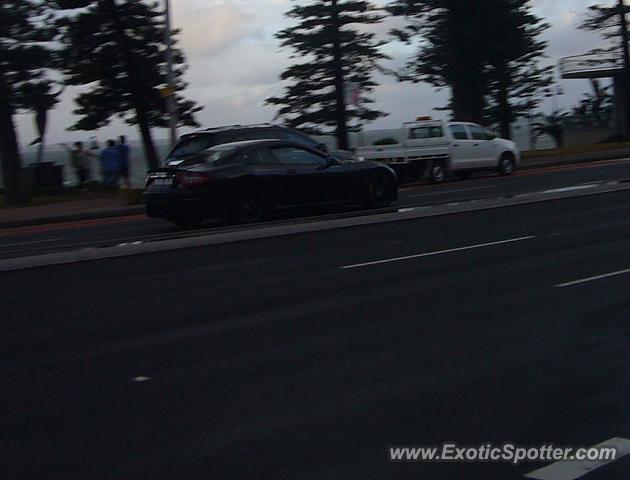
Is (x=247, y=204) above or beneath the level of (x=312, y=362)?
above

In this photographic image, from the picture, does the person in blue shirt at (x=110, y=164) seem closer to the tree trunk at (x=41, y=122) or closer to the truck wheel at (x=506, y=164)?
the tree trunk at (x=41, y=122)

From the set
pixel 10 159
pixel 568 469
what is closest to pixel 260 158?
pixel 568 469

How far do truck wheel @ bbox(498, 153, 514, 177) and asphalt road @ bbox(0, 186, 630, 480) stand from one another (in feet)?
61.8

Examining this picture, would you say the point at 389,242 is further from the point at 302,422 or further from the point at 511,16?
the point at 511,16

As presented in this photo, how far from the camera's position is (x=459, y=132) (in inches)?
1224

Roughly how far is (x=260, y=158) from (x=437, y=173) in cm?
1218

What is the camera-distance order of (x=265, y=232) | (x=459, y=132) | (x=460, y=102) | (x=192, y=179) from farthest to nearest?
(x=460, y=102), (x=459, y=132), (x=192, y=179), (x=265, y=232)

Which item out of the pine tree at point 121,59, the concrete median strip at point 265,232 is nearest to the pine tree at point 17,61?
the pine tree at point 121,59

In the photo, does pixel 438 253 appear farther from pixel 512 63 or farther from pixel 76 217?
pixel 512 63

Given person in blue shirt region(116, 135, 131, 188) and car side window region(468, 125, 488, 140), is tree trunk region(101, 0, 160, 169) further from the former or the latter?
car side window region(468, 125, 488, 140)

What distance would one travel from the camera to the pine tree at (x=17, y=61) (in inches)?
1200

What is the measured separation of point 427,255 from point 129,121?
28.3 metres

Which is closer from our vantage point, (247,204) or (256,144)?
(247,204)

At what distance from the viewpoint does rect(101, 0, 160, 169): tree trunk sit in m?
37.6
